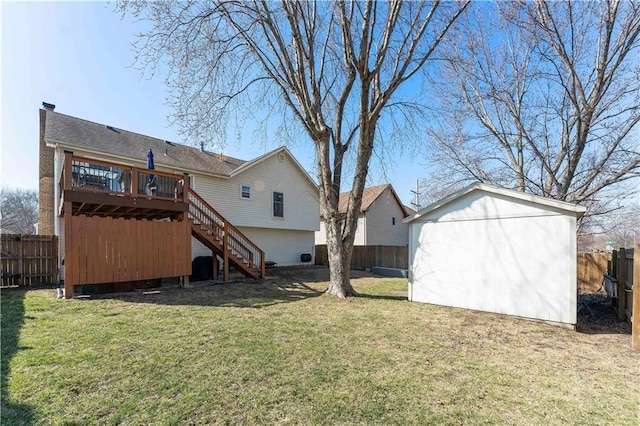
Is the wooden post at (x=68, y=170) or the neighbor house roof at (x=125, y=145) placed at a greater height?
the neighbor house roof at (x=125, y=145)

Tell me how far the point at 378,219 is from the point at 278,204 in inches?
353

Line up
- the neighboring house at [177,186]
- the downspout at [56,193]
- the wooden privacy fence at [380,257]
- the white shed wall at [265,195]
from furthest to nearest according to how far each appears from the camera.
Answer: the wooden privacy fence at [380,257], the white shed wall at [265,195], the downspout at [56,193], the neighboring house at [177,186]

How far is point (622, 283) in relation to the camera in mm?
6367

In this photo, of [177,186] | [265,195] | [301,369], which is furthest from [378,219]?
[301,369]

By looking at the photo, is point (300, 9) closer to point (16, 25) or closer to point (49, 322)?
point (16, 25)

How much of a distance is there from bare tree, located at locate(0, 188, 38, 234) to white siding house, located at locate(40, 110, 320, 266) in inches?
1150

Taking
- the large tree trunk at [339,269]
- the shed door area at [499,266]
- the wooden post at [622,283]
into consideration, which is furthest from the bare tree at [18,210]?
the wooden post at [622,283]

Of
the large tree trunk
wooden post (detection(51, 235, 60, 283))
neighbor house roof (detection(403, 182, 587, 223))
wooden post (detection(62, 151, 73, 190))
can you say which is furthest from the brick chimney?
neighbor house roof (detection(403, 182, 587, 223))

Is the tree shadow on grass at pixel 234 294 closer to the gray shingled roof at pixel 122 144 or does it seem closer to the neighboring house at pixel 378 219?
the gray shingled roof at pixel 122 144

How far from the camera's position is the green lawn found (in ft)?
8.82

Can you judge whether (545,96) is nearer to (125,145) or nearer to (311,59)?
(311,59)

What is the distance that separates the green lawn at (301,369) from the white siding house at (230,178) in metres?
6.52

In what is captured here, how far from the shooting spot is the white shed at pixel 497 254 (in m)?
5.91

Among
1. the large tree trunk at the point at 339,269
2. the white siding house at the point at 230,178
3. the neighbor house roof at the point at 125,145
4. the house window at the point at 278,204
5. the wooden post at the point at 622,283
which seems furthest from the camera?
the house window at the point at 278,204
